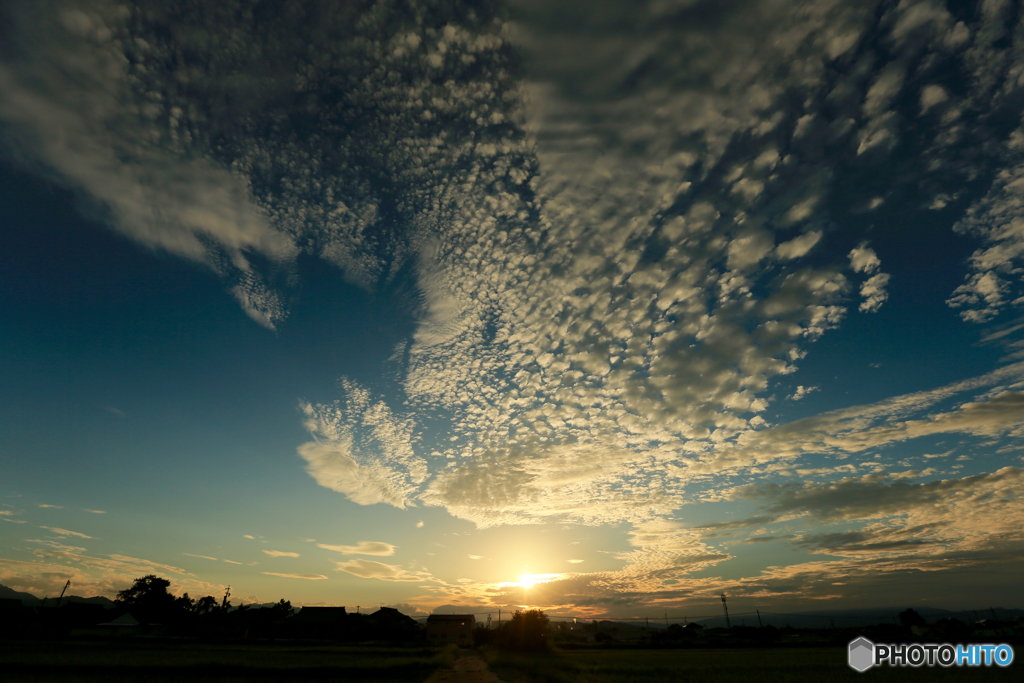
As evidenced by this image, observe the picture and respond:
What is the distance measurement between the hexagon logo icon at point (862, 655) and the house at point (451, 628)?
83.1 metres

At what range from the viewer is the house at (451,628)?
9831 cm

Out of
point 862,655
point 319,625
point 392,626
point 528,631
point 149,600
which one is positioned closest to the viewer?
point 862,655

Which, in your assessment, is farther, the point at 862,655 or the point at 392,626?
the point at 392,626

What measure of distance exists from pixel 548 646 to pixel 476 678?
28.1 m

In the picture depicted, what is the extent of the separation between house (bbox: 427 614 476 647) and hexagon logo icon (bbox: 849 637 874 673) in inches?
3272

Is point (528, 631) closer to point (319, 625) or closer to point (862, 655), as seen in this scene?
point (862, 655)

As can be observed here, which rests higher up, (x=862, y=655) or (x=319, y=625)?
(x=862, y=655)

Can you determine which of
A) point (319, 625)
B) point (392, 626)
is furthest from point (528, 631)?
point (319, 625)

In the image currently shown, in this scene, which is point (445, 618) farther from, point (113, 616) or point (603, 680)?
point (603, 680)

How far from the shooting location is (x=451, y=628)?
100625mm

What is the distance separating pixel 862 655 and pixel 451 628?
292 feet

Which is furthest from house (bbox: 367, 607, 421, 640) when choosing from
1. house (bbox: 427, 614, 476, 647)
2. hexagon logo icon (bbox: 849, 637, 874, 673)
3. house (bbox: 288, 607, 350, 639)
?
hexagon logo icon (bbox: 849, 637, 874, 673)

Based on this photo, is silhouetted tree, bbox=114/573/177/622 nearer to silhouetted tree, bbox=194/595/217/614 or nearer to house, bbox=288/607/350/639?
silhouetted tree, bbox=194/595/217/614

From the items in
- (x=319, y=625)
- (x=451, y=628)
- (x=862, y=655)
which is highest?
(x=862, y=655)
